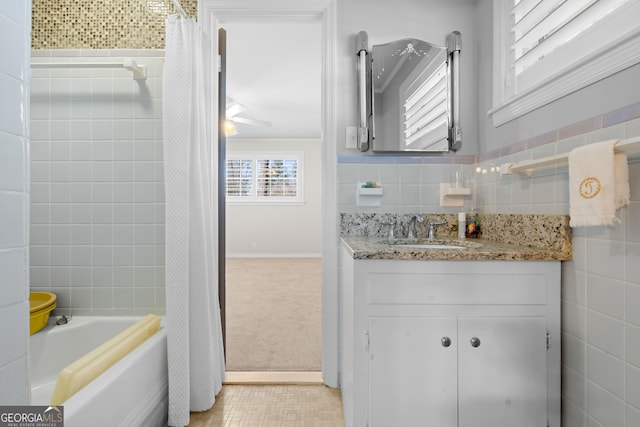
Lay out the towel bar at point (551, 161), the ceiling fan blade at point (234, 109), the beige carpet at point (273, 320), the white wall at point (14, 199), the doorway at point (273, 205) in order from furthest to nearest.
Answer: the ceiling fan blade at point (234, 109) → the doorway at point (273, 205) → the beige carpet at point (273, 320) → the towel bar at point (551, 161) → the white wall at point (14, 199)

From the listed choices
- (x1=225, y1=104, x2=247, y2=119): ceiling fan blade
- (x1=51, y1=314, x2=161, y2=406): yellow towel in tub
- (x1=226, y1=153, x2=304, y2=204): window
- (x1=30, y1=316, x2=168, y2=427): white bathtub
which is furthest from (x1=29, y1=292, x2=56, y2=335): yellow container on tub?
(x1=226, y1=153, x2=304, y2=204): window

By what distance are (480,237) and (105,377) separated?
6.04ft

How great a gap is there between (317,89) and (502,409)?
3536mm

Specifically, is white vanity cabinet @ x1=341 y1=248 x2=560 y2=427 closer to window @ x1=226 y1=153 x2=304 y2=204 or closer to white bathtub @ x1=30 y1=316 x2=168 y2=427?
white bathtub @ x1=30 y1=316 x2=168 y2=427

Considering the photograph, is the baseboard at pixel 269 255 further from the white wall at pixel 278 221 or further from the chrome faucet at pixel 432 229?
the chrome faucet at pixel 432 229

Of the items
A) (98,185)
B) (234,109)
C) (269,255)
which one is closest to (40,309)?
(98,185)

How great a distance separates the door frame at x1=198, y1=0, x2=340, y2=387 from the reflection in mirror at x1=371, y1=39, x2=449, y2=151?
0.25m

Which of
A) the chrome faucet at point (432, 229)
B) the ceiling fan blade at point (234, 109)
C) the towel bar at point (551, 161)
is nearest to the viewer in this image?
the towel bar at point (551, 161)

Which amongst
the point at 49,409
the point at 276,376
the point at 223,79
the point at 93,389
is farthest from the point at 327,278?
the point at 223,79

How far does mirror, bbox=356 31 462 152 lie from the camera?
1813 mm

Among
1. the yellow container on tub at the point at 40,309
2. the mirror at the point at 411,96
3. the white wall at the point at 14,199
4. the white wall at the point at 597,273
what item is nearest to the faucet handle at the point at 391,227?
the mirror at the point at 411,96

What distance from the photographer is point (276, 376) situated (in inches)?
75.9

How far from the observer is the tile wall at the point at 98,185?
1755 millimetres

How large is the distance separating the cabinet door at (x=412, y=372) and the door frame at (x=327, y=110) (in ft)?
2.26
